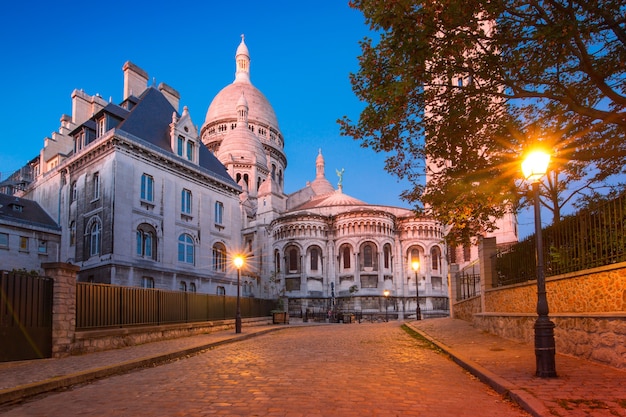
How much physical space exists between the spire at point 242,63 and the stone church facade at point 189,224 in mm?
40007

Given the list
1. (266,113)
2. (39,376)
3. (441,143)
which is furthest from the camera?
(266,113)

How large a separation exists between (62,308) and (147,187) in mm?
21736

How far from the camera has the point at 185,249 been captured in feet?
122

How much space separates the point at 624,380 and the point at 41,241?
37.3 metres

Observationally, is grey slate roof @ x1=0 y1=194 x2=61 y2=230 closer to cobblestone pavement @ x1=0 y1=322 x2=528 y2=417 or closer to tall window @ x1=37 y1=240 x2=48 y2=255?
tall window @ x1=37 y1=240 x2=48 y2=255

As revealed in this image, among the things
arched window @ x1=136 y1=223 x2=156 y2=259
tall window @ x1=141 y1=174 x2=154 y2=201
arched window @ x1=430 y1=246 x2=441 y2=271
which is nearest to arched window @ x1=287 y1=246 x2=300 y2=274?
arched window @ x1=430 y1=246 x2=441 y2=271

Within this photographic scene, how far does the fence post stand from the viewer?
17.8 meters

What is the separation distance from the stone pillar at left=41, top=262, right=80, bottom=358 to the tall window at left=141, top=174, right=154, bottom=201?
67.7 feet

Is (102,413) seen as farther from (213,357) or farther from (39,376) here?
(213,357)

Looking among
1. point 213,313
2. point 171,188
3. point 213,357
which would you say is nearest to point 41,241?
point 171,188

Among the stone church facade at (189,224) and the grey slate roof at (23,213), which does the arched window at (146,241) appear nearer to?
the stone church facade at (189,224)

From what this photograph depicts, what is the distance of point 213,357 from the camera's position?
13.4 meters

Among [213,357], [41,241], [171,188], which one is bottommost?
[213,357]

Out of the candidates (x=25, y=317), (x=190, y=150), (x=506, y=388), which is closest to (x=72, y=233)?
(x=190, y=150)
